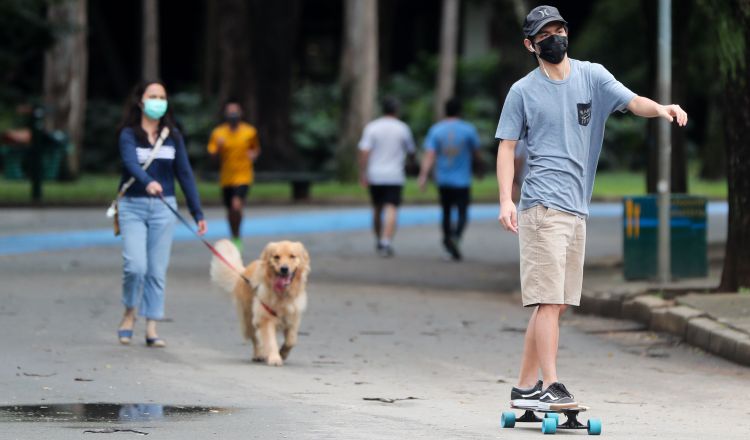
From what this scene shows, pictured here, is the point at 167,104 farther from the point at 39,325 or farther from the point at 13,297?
the point at 13,297

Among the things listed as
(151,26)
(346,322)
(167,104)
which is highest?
(151,26)

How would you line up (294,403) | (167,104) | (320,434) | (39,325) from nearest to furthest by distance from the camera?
(320,434)
(294,403)
(167,104)
(39,325)

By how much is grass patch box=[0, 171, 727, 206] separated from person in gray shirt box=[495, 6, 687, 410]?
2187 centimetres

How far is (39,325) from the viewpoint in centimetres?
1309

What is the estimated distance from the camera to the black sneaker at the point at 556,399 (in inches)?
318

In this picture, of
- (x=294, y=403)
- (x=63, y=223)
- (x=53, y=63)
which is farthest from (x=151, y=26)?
(x=294, y=403)

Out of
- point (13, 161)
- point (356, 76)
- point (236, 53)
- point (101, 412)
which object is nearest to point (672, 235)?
point (101, 412)

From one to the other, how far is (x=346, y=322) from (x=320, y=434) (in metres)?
5.96

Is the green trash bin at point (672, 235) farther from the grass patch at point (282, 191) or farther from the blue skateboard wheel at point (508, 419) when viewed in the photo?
the grass patch at point (282, 191)

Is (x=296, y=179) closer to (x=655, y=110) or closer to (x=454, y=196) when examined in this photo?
(x=454, y=196)

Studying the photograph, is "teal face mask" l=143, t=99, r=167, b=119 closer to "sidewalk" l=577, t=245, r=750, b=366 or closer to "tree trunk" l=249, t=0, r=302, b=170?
"sidewalk" l=577, t=245, r=750, b=366

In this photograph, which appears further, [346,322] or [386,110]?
[386,110]

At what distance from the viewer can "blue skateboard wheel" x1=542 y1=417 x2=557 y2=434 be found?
797cm

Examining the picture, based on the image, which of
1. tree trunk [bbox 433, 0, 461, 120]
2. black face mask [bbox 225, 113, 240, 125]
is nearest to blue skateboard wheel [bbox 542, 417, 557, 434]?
black face mask [bbox 225, 113, 240, 125]
